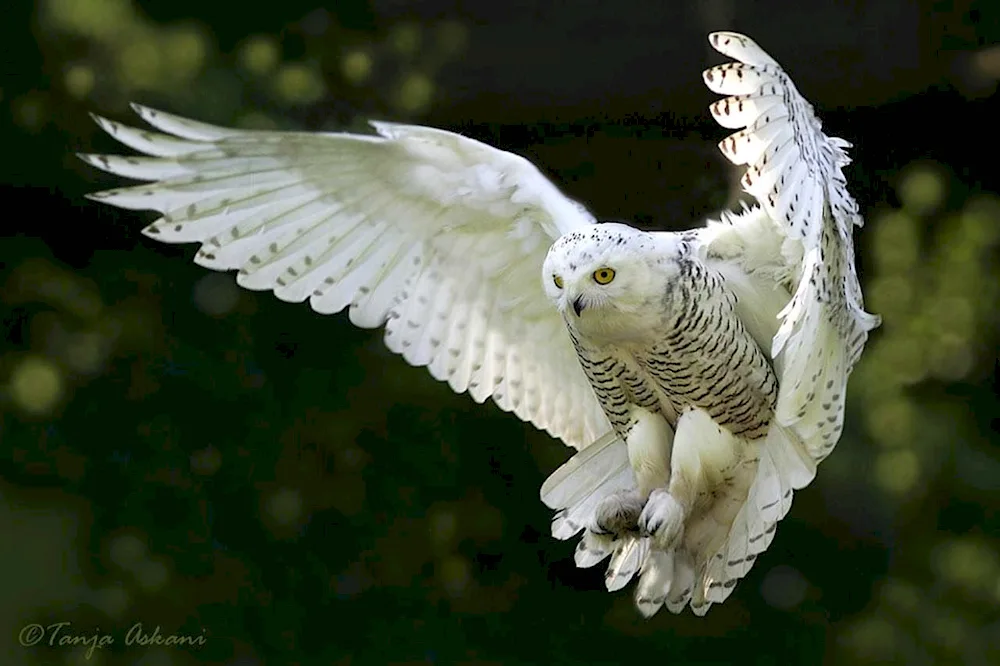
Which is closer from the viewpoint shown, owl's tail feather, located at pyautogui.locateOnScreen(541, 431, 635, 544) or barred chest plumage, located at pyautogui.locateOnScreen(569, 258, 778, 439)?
barred chest plumage, located at pyautogui.locateOnScreen(569, 258, 778, 439)

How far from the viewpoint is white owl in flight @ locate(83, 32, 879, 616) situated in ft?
3.73

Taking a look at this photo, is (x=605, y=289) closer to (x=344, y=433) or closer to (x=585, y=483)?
(x=585, y=483)

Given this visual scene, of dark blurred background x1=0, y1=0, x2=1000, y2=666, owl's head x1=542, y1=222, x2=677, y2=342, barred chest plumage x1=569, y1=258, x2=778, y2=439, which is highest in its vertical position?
owl's head x1=542, y1=222, x2=677, y2=342

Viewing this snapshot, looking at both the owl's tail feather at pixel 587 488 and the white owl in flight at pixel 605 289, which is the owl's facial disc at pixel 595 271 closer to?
the white owl in flight at pixel 605 289

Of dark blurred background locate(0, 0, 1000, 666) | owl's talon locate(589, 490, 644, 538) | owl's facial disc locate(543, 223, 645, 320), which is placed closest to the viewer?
owl's facial disc locate(543, 223, 645, 320)

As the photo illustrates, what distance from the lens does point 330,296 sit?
133 centimetres

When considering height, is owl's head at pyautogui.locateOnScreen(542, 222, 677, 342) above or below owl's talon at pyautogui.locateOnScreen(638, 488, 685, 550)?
above

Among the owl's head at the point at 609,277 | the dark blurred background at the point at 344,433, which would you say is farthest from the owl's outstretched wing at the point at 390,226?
the dark blurred background at the point at 344,433

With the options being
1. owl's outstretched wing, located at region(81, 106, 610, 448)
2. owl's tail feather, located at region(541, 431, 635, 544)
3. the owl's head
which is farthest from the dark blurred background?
the owl's head

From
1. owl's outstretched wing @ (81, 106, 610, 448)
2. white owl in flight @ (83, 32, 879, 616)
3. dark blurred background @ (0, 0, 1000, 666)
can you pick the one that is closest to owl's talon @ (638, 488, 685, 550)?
white owl in flight @ (83, 32, 879, 616)

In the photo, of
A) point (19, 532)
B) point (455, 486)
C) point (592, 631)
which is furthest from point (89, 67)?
point (592, 631)

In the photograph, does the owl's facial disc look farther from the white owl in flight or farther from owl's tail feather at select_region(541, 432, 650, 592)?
owl's tail feather at select_region(541, 432, 650, 592)

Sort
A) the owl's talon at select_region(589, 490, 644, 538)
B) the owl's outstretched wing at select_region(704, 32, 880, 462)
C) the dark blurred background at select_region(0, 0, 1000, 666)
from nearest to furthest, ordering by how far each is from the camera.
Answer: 1. the owl's outstretched wing at select_region(704, 32, 880, 462)
2. the owl's talon at select_region(589, 490, 644, 538)
3. the dark blurred background at select_region(0, 0, 1000, 666)

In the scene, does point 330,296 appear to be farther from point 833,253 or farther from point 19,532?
point 19,532
